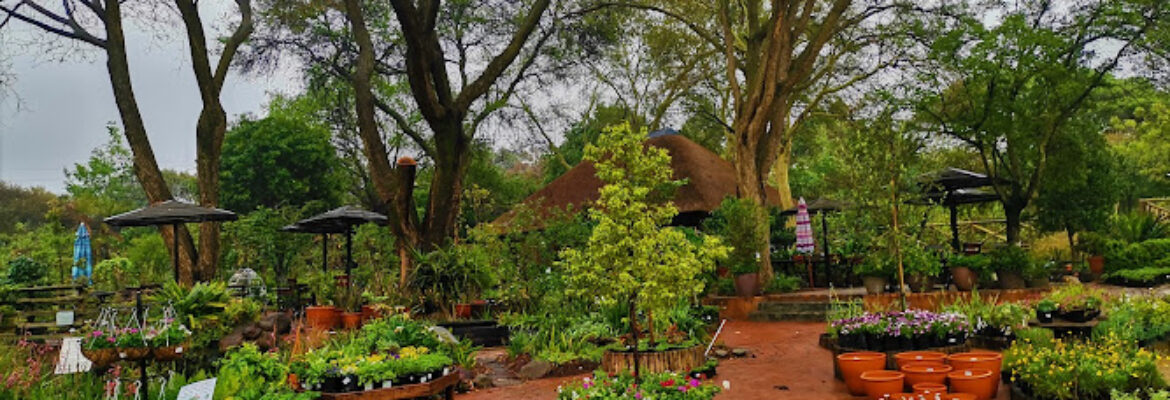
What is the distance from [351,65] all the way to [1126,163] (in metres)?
26.6

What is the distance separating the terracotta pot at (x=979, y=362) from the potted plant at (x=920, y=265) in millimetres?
2115

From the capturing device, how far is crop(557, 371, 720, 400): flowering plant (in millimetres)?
5047

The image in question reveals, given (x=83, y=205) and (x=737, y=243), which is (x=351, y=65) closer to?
(x=737, y=243)

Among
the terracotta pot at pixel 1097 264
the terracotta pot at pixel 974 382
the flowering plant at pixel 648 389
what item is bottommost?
the terracotta pot at pixel 974 382

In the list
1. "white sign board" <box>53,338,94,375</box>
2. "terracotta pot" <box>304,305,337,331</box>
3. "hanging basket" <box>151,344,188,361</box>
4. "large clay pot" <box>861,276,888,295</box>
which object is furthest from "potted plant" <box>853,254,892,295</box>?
"white sign board" <box>53,338,94,375</box>

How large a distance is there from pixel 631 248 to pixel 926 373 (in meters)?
2.35

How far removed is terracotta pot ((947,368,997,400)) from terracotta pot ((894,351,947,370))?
1.38ft

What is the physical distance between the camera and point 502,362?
9078 millimetres

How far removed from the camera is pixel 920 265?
9.13m

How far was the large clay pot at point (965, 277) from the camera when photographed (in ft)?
41.3

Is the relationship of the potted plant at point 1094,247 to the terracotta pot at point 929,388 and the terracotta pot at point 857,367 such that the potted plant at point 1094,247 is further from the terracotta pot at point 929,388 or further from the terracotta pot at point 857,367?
the terracotta pot at point 929,388

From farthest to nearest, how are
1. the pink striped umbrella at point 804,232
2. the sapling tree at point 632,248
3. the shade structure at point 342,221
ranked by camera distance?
1. the pink striped umbrella at point 804,232
2. the shade structure at point 342,221
3. the sapling tree at point 632,248

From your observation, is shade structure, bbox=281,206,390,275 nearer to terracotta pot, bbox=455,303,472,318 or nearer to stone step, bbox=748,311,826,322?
terracotta pot, bbox=455,303,472,318

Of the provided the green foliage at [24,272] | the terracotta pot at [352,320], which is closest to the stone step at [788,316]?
the terracotta pot at [352,320]
